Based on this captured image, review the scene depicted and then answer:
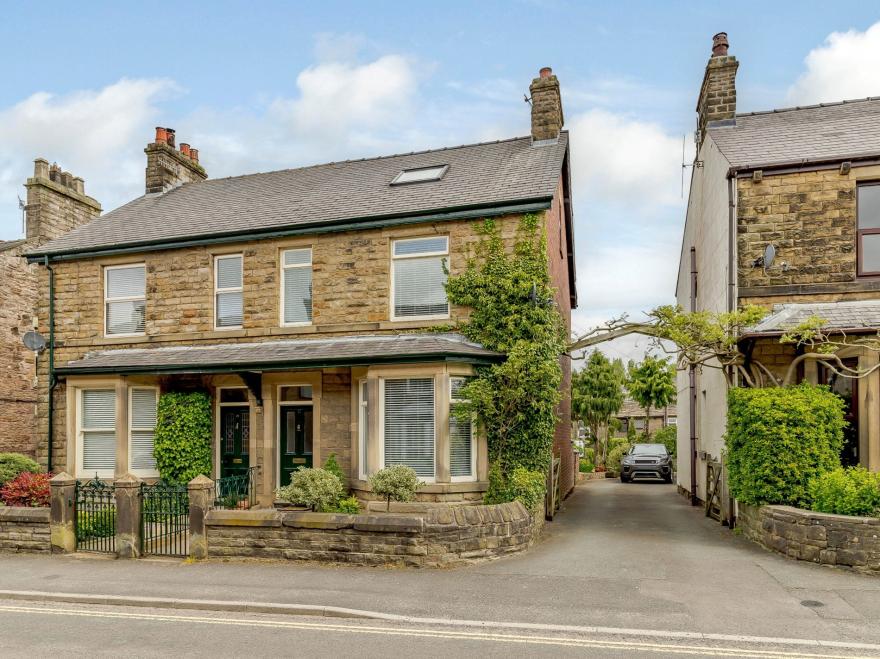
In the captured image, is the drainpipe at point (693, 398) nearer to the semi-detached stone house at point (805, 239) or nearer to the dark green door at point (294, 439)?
the semi-detached stone house at point (805, 239)

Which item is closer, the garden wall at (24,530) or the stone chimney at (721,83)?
the garden wall at (24,530)

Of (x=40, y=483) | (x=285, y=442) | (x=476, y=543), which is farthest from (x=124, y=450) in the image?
(x=476, y=543)

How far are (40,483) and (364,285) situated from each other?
7.51 meters

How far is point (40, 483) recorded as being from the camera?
13.3 m

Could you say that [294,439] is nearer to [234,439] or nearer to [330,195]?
[234,439]

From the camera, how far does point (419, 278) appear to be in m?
14.6

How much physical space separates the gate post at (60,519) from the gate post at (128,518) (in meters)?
1.04

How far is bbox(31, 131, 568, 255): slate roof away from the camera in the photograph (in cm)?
1465

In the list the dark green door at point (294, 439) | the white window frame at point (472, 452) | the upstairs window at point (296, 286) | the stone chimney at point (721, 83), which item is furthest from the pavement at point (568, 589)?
the stone chimney at point (721, 83)

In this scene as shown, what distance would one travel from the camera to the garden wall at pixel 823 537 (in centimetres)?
952

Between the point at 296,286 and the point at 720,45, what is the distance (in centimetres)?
1214

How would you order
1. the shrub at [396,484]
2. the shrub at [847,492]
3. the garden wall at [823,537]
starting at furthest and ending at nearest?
1. the shrub at [396,484]
2. the shrub at [847,492]
3. the garden wall at [823,537]

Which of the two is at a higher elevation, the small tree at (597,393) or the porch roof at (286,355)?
the porch roof at (286,355)

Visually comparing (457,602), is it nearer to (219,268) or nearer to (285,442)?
(285,442)
